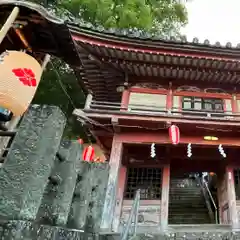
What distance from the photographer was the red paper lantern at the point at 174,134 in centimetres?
920

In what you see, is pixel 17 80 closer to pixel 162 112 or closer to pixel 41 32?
pixel 41 32

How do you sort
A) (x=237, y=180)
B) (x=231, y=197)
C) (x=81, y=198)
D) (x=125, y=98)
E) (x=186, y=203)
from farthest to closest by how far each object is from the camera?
(x=186, y=203)
(x=125, y=98)
(x=237, y=180)
(x=231, y=197)
(x=81, y=198)

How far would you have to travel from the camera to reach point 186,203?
12.5m

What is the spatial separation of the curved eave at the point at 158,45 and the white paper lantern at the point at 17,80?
17.6 ft

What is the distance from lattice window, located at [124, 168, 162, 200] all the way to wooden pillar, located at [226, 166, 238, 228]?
2.52 m

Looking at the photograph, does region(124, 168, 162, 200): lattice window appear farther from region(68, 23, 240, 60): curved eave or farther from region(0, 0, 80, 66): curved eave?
region(0, 0, 80, 66): curved eave

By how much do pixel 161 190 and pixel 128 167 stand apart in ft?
5.42

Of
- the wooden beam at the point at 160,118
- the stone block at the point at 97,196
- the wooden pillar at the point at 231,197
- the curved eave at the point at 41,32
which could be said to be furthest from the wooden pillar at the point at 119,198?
the stone block at the point at 97,196

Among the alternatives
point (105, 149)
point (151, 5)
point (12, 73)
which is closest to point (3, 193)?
point (12, 73)

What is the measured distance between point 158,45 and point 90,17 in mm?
9390

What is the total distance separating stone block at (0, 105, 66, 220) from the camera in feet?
6.16

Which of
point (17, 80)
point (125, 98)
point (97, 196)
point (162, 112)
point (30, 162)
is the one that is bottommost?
point (30, 162)

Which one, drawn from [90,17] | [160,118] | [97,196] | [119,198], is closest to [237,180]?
[160,118]

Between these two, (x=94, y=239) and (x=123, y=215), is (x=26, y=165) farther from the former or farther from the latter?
(x=123, y=215)
